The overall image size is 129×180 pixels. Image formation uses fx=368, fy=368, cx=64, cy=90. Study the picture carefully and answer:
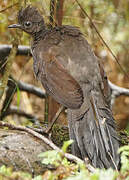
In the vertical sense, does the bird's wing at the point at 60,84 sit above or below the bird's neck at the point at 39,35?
below

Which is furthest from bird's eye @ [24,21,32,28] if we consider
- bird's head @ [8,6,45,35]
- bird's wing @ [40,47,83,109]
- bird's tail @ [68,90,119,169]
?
bird's tail @ [68,90,119,169]

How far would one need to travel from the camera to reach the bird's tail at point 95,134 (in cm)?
404

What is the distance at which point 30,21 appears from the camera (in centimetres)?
554

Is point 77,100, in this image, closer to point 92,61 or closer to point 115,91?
point 92,61

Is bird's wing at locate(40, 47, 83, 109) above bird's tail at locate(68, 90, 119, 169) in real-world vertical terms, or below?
above

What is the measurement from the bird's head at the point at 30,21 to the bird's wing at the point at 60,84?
856 mm

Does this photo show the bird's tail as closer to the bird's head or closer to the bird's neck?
the bird's neck

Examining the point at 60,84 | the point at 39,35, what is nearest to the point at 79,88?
the point at 60,84

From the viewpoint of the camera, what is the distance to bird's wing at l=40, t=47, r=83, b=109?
4352 millimetres

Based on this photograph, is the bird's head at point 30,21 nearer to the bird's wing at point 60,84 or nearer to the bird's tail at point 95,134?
the bird's wing at point 60,84

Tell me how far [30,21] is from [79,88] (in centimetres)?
166

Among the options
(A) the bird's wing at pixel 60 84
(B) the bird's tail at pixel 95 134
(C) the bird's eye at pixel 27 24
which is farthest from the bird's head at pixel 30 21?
(B) the bird's tail at pixel 95 134

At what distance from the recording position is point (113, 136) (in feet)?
14.1

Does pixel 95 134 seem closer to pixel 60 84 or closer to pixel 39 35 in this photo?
pixel 60 84
